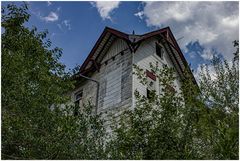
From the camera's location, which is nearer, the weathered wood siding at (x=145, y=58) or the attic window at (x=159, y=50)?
the weathered wood siding at (x=145, y=58)

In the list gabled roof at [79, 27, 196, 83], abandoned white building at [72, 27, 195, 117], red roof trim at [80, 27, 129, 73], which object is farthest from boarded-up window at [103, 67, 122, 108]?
red roof trim at [80, 27, 129, 73]

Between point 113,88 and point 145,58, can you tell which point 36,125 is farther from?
point 145,58

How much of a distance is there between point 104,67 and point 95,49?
1084 millimetres

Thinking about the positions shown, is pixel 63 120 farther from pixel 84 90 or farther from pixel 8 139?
pixel 84 90

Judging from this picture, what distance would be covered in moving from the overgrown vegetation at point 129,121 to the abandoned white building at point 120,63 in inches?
150

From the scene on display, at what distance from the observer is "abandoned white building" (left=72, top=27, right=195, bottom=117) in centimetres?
1540

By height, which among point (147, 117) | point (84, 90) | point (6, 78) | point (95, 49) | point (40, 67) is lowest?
point (147, 117)

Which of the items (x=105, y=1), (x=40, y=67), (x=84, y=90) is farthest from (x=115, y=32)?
(x=105, y=1)

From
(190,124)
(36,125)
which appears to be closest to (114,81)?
(36,125)

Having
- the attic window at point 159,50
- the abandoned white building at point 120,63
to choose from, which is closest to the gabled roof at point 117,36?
the abandoned white building at point 120,63

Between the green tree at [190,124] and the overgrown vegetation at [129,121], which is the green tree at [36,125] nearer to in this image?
the overgrown vegetation at [129,121]

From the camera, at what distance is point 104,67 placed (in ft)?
57.0

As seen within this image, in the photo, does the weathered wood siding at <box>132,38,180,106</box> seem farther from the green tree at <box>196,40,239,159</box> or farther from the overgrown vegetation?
the green tree at <box>196,40,239,159</box>

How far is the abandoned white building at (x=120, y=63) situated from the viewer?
606 inches
